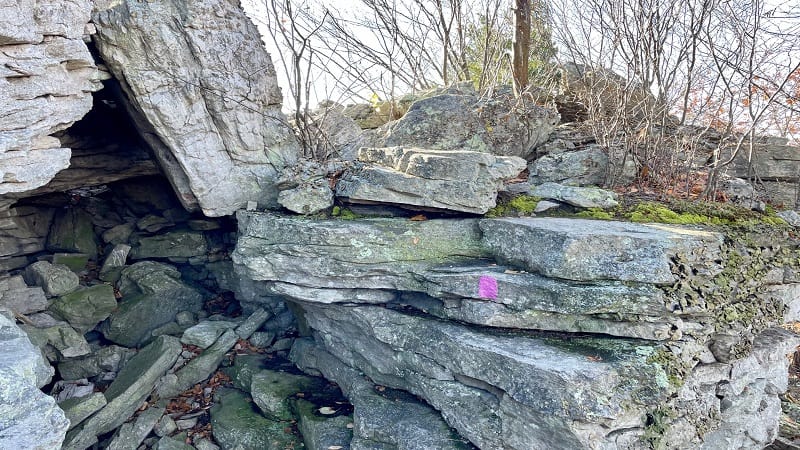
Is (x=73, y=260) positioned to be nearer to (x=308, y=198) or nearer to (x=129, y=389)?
(x=129, y=389)

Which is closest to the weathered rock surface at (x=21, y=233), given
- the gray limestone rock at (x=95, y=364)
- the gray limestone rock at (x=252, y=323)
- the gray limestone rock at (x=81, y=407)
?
the gray limestone rock at (x=95, y=364)

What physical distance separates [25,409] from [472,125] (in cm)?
582

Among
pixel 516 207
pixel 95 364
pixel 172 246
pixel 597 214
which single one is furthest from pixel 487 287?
pixel 172 246

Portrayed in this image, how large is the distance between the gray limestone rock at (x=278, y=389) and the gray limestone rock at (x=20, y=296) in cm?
346

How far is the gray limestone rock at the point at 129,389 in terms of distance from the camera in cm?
555

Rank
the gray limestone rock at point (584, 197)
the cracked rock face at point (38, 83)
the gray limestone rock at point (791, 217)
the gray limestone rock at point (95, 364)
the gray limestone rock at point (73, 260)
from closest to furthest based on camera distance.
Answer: the cracked rock face at point (38, 83)
the gray limestone rock at point (584, 197)
the gray limestone rock at point (791, 217)
the gray limestone rock at point (95, 364)
the gray limestone rock at point (73, 260)

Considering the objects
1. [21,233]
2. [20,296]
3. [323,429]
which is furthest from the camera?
[21,233]

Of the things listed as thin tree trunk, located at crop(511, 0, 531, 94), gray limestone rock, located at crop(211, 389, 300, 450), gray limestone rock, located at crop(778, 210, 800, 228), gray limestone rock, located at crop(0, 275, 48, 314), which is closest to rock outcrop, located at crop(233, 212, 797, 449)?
gray limestone rock, located at crop(778, 210, 800, 228)

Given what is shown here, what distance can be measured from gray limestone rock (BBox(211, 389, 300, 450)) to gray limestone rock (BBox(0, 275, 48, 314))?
10.4 feet

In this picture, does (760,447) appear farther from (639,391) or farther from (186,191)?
(186,191)

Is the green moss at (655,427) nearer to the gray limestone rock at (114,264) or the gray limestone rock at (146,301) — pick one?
the gray limestone rock at (146,301)

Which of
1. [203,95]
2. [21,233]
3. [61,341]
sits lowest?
[61,341]

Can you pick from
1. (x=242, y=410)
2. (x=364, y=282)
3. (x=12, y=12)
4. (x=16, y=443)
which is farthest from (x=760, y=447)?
(x=12, y=12)

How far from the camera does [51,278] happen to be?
295 inches
